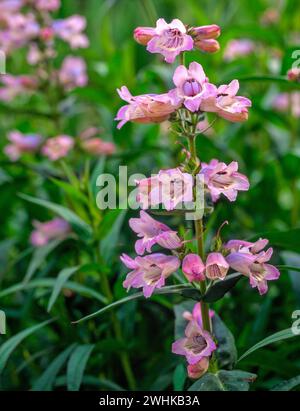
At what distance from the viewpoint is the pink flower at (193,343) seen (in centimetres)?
93

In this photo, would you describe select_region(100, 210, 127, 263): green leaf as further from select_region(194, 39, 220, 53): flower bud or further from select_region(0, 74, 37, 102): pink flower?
select_region(0, 74, 37, 102): pink flower

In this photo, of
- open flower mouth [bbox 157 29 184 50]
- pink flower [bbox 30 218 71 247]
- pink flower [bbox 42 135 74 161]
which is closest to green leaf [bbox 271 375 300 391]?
open flower mouth [bbox 157 29 184 50]

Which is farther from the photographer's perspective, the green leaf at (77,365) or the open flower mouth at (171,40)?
the green leaf at (77,365)

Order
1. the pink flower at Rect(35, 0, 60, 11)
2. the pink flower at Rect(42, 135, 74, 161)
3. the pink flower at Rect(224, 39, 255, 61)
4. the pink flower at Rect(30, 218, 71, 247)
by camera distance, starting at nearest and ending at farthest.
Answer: the pink flower at Rect(30, 218, 71, 247) → the pink flower at Rect(42, 135, 74, 161) → the pink flower at Rect(35, 0, 60, 11) → the pink flower at Rect(224, 39, 255, 61)

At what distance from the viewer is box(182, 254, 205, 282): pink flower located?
0.89 metres

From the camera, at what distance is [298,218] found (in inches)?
73.3

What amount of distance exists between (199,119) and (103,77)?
1.06m

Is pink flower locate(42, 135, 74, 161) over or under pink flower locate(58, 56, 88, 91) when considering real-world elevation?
under

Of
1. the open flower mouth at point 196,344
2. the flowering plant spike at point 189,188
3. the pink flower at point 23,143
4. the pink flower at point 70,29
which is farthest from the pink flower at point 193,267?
the pink flower at point 70,29

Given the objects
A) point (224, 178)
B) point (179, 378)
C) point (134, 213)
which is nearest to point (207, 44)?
point (224, 178)

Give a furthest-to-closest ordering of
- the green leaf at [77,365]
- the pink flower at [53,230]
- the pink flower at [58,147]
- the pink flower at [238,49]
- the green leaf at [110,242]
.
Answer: the pink flower at [238,49] < the pink flower at [58,147] < the pink flower at [53,230] < the green leaf at [110,242] < the green leaf at [77,365]

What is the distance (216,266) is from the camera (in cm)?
92

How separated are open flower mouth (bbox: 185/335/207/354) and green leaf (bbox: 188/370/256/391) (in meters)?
0.04

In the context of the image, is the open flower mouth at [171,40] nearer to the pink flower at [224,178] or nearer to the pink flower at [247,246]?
the pink flower at [224,178]
